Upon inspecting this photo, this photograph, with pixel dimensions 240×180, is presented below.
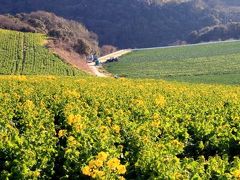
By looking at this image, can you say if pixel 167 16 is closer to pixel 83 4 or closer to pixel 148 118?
pixel 83 4

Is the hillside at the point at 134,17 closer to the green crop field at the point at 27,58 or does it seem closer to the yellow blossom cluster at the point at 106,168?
the green crop field at the point at 27,58

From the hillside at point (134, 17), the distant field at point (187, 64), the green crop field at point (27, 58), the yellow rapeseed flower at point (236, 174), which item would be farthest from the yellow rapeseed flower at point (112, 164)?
the hillside at point (134, 17)

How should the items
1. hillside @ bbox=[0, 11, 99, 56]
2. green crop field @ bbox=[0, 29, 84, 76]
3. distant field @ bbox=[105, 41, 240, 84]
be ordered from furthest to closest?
hillside @ bbox=[0, 11, 99, 56] → distant field @ bbox=[105, 41, 240, 84] → green crop field @ bbox=[0, 29, 84, 76]

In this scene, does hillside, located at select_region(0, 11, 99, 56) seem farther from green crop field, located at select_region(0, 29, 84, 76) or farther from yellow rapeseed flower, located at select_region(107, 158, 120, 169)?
yellow rapeseed flower, located at select_region(107, 158, 120, 169)

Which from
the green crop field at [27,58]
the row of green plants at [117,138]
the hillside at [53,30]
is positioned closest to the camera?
the row of green plants at [117,138]

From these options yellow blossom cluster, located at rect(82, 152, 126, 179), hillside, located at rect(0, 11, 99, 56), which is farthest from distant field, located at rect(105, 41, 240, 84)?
yellow blossom cluster, located at rect(82, 152, 126, 179)

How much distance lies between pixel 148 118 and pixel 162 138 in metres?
2.99

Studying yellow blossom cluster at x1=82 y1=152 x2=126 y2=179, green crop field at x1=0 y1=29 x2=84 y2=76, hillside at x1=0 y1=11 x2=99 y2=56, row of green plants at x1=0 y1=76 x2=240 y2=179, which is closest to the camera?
yellow blossom cluster at x1=82 y1=152 x2=126 y2=179

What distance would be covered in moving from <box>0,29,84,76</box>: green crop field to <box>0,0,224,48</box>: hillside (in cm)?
7842

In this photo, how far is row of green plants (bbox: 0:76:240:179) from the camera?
10805 mm

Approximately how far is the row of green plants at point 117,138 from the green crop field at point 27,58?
122 ft

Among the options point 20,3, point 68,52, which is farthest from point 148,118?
point 20,3

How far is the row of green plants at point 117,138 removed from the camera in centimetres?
1080

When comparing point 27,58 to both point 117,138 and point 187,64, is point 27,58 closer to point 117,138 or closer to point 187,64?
point 187,64
